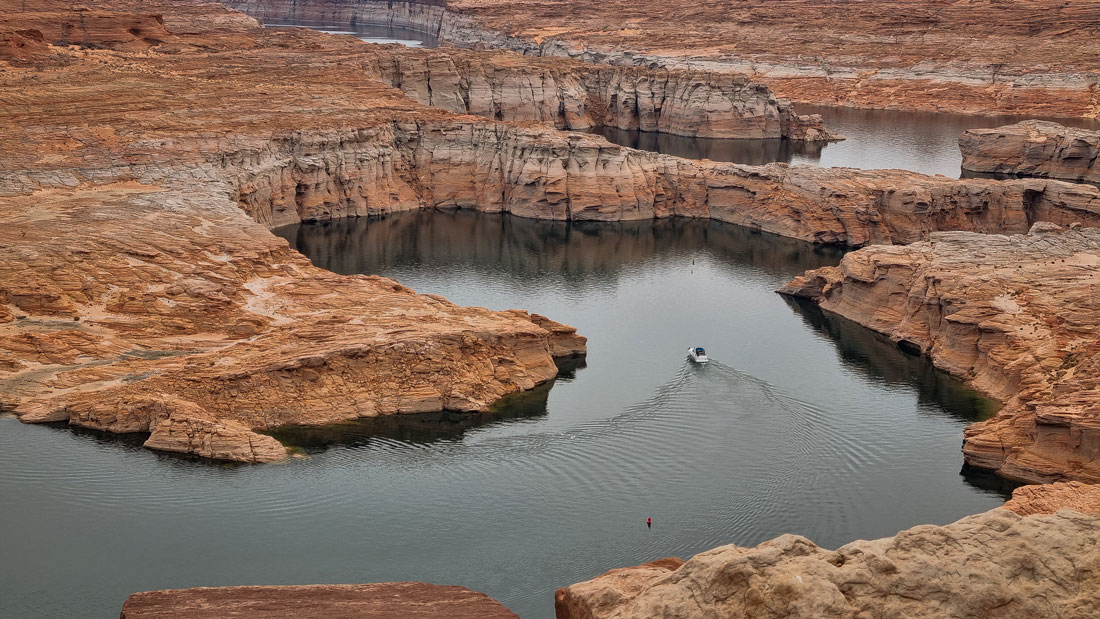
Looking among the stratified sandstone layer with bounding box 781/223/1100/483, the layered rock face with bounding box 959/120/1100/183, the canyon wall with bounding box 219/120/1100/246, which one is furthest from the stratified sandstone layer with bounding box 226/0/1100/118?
the stratified sandstone layer with bounding box 781/223/1100/483

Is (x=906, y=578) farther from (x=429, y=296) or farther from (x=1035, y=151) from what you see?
(x=1035, y=151)

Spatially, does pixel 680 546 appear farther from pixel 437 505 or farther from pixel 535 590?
pixel 437 505

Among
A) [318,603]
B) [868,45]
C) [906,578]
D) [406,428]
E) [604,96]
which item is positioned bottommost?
→ [406,428]

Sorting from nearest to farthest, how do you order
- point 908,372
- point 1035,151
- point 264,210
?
point 908,372 < point 264,210 < point 1035,151

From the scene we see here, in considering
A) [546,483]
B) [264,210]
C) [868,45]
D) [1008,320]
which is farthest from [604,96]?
[546,483]

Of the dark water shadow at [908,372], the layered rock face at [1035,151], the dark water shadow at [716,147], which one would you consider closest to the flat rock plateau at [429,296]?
the dark water shadow at [908,372]

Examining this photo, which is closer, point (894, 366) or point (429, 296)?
point (429, 296)
